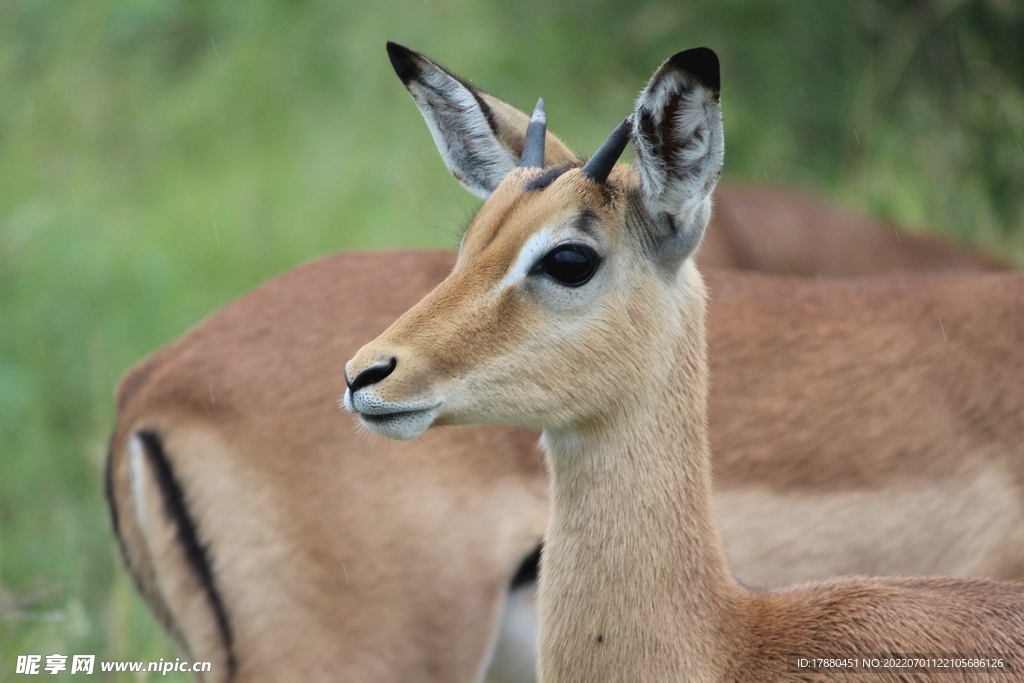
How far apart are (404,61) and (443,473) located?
1147 millimetres

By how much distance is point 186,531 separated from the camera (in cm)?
342

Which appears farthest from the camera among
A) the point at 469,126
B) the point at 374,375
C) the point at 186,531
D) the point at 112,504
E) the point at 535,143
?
the point at 112,504

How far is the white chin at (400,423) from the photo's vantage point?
2.40m

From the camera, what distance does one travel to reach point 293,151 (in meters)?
8.33

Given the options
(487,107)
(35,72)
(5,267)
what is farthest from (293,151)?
(487,107)

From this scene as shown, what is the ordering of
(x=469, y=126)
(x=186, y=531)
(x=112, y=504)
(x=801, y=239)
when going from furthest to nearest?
(x=801, y=239)
(x=112, y=504)
(x=186, y=531)
(x=469, y=126)

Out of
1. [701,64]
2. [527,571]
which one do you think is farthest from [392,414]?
[527,571]

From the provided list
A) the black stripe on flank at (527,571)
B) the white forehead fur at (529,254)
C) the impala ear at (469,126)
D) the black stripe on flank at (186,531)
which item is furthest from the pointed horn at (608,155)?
the black stripe on flank at (186,531)

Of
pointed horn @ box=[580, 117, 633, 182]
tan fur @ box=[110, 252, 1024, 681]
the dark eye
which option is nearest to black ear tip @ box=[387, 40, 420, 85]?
pointed horn @ box=[580, 117, 633, 182]

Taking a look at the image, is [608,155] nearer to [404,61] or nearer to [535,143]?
[535,143]

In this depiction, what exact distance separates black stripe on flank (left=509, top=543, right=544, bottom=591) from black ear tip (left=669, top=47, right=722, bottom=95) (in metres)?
1.52

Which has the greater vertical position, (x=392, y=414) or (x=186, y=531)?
(x=392, y=414)

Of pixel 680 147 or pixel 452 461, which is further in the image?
pixel 452 461

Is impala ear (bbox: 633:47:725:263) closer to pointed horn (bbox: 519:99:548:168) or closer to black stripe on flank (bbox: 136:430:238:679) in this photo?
pointed horn (bbox: 519:99:548:168)
